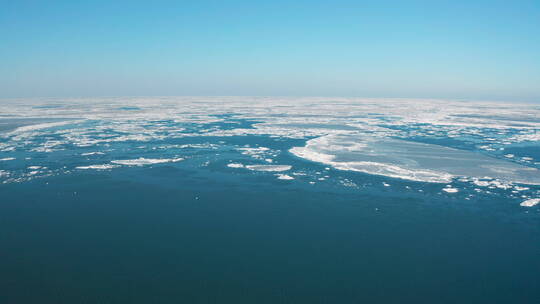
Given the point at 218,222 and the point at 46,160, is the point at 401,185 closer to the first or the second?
the point at 218,222

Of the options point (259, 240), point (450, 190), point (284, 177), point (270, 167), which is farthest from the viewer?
point (270, 167)

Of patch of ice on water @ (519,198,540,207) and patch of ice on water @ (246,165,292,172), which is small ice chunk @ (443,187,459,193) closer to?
patch of ice on water @ (519,198,540,207)

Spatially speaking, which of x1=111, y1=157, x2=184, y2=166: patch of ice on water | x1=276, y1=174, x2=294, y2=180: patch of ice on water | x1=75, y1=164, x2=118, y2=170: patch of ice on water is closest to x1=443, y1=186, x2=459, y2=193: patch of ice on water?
x1=276, y1=174, x2=294, y2=180: patch of ice on water

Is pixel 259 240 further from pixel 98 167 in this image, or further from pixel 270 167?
pixel 98 167

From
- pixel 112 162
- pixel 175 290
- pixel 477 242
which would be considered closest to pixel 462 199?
pixel 477 242

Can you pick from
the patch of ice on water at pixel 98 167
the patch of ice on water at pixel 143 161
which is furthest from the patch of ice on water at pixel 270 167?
the patch of ice on water at pixel 98 167

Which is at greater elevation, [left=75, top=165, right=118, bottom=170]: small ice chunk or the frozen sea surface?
[left=75, top=165, right=118, bottom=170]: small ice chunk

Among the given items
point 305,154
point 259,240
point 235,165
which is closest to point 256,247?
point 259,240

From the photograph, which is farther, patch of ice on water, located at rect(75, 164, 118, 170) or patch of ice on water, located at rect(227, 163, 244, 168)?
patch of ice on water, located at rect(227, 163, 244, 168)

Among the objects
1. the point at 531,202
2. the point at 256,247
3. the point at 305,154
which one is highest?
the point at 305,154

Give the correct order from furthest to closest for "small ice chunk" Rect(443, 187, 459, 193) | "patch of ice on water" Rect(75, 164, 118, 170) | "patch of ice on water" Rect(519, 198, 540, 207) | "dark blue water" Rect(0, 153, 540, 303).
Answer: "patch of ice on water" Rect(75, 164, 118, 170) → "small ice chunk" Rect(443, 187, 459, 193) → "patch of ice on water" Rect(519, 198, 540, 207) → "dark blue water" Rect(0, 153, 540, 303)

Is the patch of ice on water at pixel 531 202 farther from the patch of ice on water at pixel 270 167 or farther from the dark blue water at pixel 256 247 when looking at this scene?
the patch of ice on water at pixel 270 167
